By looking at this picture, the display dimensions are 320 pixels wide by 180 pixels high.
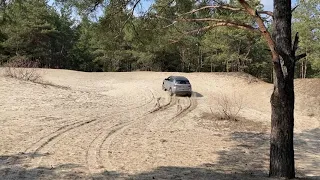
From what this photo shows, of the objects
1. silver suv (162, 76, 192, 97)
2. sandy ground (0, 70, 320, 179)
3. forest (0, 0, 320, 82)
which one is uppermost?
forest (0, 0, 320, 82)

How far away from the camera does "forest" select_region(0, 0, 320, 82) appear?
28.8ft

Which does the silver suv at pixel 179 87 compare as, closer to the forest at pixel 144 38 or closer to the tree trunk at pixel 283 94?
the forest at pixel 144 38

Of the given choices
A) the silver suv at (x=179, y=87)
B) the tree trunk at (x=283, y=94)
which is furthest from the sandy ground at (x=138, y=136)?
the tree trunk at (x=283, y=94)

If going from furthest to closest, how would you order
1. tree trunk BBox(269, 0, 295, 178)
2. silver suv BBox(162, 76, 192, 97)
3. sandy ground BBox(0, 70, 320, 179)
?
silver suv BBox(162, 76, 192, 97)
sandy ground BBox(0, 70, 320, 179)
tree trunk BBox(269, 0, 295, 178)

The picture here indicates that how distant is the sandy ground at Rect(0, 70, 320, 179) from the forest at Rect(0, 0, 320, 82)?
9.96 feet

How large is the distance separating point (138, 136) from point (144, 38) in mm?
4115

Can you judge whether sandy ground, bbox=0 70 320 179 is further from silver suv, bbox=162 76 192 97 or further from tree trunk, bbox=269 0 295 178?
tree trunk, bbox=269 0 295 178

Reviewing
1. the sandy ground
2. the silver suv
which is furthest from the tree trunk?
the silver suv

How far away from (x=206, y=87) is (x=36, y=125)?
63.7 ft

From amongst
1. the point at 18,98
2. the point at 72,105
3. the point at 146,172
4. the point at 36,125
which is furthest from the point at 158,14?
the point at 18,98

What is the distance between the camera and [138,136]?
40.1 ft

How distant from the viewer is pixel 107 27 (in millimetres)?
8836

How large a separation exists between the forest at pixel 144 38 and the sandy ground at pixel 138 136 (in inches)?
120

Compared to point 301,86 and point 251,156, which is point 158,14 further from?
point 301,86
